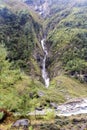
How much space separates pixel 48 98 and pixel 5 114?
7975cm

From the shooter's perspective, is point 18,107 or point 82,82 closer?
point 18,107

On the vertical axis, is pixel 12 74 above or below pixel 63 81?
above

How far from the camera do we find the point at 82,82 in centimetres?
18750

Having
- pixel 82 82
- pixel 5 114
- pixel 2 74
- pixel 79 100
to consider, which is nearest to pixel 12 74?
pixel 2 74

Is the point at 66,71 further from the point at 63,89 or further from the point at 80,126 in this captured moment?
the point at 80,126

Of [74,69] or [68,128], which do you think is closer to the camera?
[68,128]

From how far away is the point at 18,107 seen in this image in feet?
197

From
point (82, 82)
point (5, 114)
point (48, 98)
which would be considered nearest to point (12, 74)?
point (5, 114)

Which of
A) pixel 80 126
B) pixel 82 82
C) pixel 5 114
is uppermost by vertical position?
pixel 5 114

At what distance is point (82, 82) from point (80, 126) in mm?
133296

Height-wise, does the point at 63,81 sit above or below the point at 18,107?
below

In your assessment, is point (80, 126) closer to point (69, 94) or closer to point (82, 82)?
point (69, 94)

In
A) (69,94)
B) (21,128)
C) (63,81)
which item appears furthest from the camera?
(63,81)

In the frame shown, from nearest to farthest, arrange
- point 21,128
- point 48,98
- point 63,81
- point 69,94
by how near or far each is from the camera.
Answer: point 21,128 < point 48,98 < point 69,94 < point 63,81
